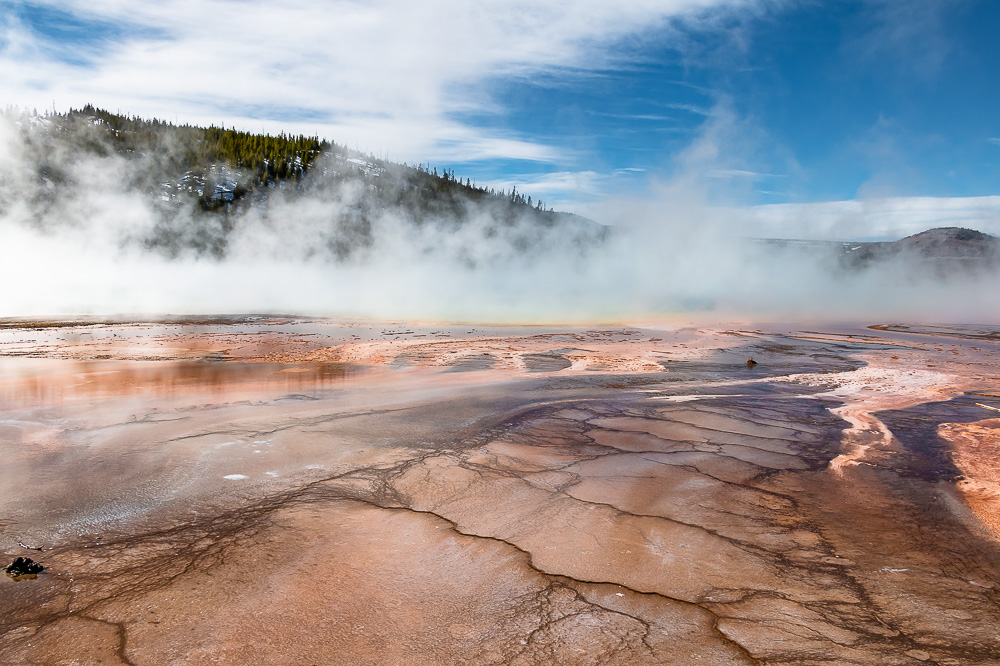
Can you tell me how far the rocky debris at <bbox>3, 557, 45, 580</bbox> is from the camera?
3.28 metres

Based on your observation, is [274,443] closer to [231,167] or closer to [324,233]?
[324,233]

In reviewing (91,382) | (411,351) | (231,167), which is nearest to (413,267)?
(231,167)

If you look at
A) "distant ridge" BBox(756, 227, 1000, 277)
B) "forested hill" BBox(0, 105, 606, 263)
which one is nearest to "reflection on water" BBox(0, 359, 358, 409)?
"forested hill" BBox(0, 105, 606, 263)

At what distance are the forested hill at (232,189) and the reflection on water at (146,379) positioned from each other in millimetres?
37776

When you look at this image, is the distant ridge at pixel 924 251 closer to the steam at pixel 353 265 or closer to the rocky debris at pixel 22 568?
the steam at pixel 353 265

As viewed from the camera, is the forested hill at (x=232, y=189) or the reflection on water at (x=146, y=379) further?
the forested hill at (x=232, y=189)

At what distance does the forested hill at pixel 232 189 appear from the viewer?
156 ft

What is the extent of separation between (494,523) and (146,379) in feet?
25.5

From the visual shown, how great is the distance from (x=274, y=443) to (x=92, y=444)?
1751 mm

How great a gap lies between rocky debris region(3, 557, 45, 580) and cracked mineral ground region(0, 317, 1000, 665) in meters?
0.04

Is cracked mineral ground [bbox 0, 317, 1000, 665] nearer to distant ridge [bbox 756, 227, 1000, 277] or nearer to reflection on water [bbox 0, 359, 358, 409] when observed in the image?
reflection on water [bbox 0, 359, 358, 409]

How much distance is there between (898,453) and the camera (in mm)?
5965

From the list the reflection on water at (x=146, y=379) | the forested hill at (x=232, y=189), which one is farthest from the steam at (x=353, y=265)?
the reflection on water at (x=146, y=379)

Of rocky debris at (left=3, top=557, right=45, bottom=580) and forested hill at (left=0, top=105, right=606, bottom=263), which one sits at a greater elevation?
forested hill at (left=0, top=105, right=606, bottom=263)
